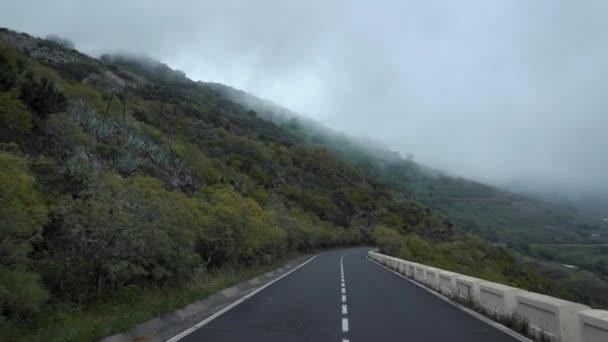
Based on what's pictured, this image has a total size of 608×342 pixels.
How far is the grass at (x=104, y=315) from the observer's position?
7875 mm

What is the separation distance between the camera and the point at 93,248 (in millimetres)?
11516

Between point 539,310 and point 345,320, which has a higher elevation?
point 539,310

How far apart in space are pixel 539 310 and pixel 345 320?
418cm

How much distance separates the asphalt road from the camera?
31.2ft

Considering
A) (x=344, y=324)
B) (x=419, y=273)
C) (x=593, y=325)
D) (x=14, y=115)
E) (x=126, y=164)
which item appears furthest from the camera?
(x=419, y=273)

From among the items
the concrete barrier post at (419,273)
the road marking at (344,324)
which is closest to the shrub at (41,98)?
the road marking at (344,324)

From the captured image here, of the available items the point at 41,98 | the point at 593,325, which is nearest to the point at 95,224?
the point at 593,325

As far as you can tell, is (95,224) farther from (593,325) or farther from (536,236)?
(536,236)

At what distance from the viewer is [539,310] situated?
9453 millimetres

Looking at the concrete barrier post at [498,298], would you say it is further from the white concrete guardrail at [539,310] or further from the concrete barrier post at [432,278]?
the concrete barrier post at [432,278]

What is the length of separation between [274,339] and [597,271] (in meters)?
70.5

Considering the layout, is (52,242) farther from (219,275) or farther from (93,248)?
(219,275)

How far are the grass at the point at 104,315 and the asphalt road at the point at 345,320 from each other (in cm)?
118

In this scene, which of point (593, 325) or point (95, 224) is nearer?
point (593, 325)
